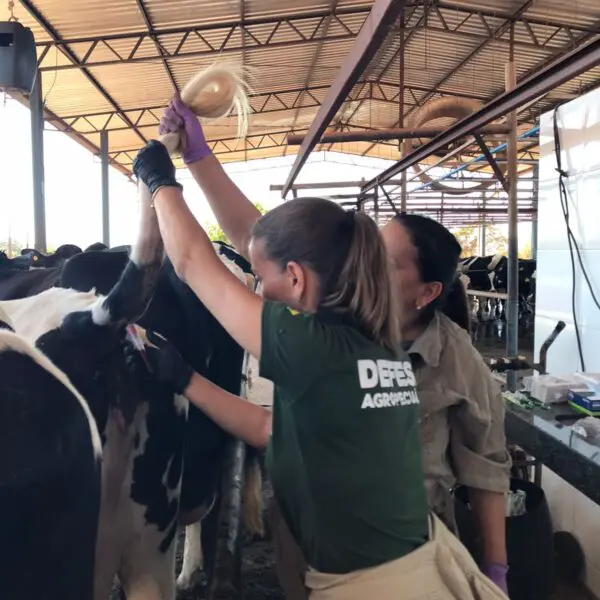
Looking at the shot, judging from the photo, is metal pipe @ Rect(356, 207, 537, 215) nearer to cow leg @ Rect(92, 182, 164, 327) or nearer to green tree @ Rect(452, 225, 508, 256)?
cow leg @ Rect(92, 182, 164, 327)

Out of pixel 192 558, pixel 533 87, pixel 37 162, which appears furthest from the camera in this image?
pixel 37 162

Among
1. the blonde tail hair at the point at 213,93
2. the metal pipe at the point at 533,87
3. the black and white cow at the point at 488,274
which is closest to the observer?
the blonde tail hair at the point at 213,93

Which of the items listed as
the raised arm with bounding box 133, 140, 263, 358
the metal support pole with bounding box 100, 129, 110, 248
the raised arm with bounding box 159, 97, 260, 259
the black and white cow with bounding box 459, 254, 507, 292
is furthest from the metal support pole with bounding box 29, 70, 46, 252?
the black and white cow with bounding box 459, 254, 507, 292

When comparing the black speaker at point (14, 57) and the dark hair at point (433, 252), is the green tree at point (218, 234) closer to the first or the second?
the dark hair at point (433, 252)

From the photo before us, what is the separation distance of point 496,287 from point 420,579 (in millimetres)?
11672

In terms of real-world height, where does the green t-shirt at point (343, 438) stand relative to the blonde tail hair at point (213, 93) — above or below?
below

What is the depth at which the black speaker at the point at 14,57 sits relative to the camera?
3.96m

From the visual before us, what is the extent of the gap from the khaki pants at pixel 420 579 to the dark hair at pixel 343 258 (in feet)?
1.21

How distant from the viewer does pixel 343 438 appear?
1.06 metres

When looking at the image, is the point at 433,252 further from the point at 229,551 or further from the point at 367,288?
the point at 229,551

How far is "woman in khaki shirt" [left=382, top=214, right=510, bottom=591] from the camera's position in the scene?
5.08 feet

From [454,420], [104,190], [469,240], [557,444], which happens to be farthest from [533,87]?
[469,240]

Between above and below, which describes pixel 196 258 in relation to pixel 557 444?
above

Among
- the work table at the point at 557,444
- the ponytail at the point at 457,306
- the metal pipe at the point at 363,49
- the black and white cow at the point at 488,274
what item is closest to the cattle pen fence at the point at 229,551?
the ponytail at the point at 457,306
